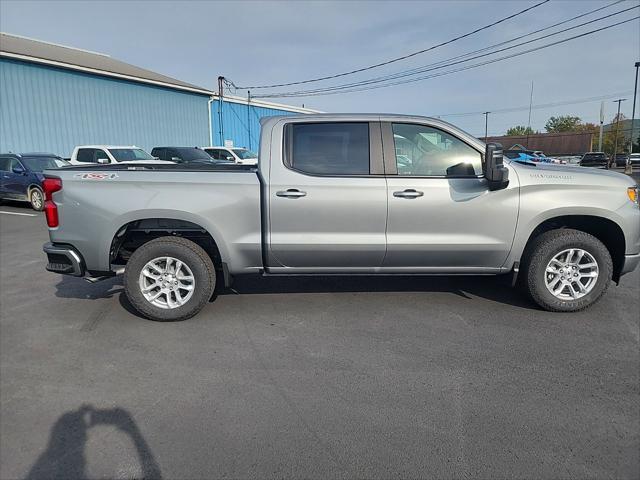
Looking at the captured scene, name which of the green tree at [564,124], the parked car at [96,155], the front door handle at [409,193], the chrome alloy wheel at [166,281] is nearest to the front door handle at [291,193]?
the front door handle at [409,193]

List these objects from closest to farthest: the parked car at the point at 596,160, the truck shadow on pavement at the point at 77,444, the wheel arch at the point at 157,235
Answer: the truck shadow on pavement at the point at 77,444 < the wheel arch at the point at 157,235 < the parked car at the point at 596,160

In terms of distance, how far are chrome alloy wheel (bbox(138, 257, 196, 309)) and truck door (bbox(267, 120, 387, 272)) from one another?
2.81ft

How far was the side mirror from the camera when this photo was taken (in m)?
4.02

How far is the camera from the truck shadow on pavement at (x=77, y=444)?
7.66 ft

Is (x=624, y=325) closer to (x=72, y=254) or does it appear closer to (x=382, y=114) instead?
(x=382, y=114)

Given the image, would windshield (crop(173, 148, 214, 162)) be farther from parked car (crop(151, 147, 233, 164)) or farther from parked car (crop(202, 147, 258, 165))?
parked car (crop(202, 147, 258, 165))

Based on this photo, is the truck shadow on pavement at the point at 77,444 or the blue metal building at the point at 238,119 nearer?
the truck shadow on pavement at the point at 77,444

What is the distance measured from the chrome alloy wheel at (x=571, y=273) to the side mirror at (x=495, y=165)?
1.08 metres

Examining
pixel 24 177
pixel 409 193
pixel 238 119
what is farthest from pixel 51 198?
pixel 238 119

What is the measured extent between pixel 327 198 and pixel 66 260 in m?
2.60

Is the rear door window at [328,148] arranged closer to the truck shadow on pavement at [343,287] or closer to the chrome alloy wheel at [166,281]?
the chrome alloy wheel at [166,281]

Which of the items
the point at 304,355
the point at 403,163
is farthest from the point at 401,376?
the point at 403,163

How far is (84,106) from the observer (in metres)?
20.0

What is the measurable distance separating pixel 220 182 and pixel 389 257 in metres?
1.80
